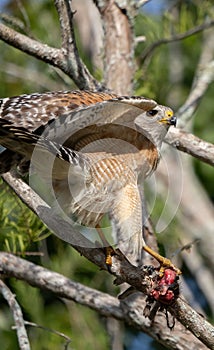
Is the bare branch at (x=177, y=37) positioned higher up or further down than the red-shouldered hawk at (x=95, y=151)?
higher up

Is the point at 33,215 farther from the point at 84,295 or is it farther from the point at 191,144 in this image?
the point at 191,144

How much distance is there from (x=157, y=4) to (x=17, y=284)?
Result: 10.1ft

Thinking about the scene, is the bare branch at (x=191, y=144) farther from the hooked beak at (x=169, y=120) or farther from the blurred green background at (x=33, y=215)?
the blurred green background at (x=33, y=215)

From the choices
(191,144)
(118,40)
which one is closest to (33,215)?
(191,144)

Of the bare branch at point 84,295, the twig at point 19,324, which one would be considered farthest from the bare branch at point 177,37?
the twig at point 19,324

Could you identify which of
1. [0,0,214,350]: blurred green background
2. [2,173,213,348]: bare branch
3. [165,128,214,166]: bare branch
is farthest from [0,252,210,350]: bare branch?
[165,128,214,166]: bare branch

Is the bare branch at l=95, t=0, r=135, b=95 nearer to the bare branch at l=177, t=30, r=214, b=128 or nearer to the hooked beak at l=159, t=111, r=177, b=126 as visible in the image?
the bare branch at l=177, t=30, r=214, b=128

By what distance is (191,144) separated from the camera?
420 centimetres

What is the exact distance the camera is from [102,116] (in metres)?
3.68

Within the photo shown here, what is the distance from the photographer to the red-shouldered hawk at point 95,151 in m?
3.60

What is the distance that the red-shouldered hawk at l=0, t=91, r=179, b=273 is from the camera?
3.60 m

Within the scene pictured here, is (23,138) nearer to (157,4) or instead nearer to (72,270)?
(72,270)

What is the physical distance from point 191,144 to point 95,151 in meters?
0.55

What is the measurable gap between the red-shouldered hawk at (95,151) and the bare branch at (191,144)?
3.5 inches
